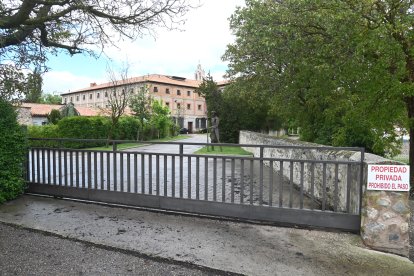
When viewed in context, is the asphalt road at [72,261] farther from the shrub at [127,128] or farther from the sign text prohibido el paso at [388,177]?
the shrub at [127,128]

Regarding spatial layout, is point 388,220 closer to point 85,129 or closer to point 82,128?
point 82,128

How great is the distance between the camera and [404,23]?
6125mm

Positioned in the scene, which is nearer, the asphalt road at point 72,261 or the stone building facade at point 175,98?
the asphalt road at point 72,261

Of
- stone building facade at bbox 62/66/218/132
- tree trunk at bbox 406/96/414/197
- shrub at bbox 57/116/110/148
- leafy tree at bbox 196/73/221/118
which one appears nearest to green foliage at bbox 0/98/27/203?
tree trunk at bbox 406/96/414/197

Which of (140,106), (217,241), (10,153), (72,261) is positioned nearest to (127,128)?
(140,106)

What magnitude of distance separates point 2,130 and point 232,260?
4724 millimetres

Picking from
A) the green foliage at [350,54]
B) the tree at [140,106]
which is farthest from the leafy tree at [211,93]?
the green foliage at [350,54]

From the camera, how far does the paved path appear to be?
10.5 feet

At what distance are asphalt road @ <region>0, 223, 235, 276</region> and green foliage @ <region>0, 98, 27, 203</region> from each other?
193cm

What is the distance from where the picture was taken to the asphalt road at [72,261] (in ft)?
10.0

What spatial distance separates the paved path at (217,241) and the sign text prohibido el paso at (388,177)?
791mm

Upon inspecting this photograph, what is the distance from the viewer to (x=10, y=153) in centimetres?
549

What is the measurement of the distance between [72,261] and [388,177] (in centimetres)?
379

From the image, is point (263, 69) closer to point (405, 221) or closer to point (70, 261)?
point (405, 221)
